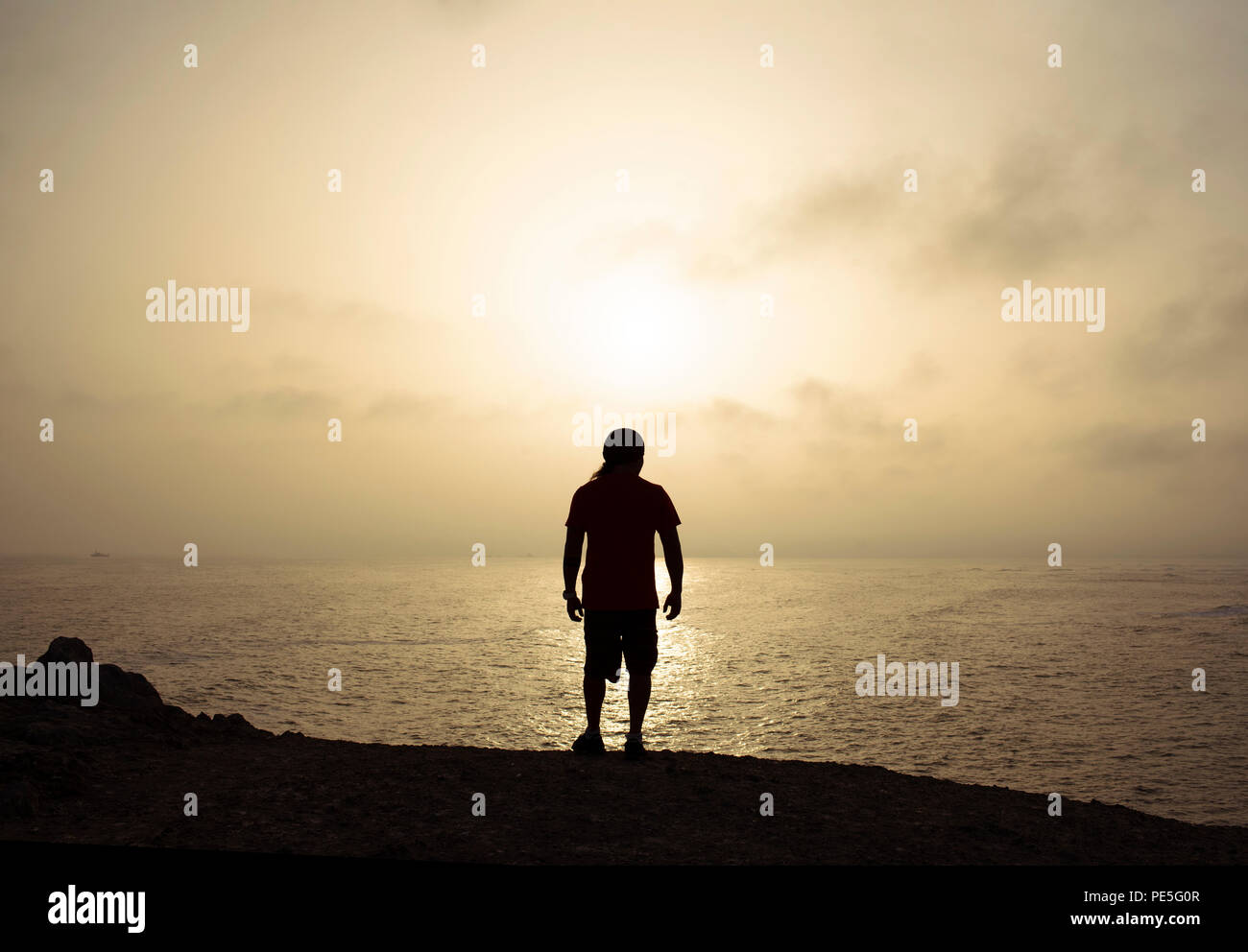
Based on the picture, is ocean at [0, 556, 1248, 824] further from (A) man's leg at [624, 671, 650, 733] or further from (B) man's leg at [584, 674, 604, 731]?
(A) man's leg at [624, 671, 650, 733]

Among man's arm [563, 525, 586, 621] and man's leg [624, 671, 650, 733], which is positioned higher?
man's arm [563, 525, 586, 621]

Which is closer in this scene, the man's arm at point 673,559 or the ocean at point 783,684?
the man's arm at point 673,559

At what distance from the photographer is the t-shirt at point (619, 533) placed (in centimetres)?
716

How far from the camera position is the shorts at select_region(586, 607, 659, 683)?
719 cm

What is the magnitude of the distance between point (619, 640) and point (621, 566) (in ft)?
2.29

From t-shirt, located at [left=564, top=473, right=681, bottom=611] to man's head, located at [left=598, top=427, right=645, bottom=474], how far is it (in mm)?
81

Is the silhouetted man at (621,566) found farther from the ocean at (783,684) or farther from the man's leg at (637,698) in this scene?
the ocean at (783,684)

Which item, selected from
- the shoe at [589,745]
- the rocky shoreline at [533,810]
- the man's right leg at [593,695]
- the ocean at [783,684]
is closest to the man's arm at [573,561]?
the man's right leg at [593,695]

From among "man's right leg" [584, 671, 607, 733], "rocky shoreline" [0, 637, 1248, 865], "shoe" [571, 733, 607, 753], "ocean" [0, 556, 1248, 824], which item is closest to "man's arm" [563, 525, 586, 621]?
"man's right leg" [584, 671, 607, 733]

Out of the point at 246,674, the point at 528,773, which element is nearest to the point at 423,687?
the point at 246,674

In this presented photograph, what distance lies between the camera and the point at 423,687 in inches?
961
